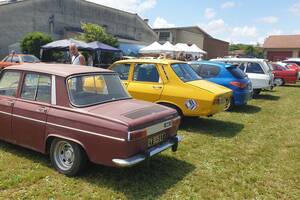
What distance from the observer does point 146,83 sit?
25.0ft

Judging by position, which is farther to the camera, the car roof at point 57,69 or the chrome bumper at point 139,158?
the car roof at point 57,69

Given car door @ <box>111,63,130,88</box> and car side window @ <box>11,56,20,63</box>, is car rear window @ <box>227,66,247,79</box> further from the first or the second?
car side window @ <box>11,56,20,63</box>

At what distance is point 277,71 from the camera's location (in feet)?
67.9

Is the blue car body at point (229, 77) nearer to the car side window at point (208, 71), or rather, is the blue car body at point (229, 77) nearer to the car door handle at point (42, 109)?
the car side window at point (208, 71)

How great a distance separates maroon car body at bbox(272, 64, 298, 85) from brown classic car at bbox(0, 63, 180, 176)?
17.5 m

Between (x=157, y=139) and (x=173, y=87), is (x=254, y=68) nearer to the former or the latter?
(x=173, y=87)

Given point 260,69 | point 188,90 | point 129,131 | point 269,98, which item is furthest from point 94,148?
point 269,98

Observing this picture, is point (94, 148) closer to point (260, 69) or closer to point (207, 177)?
point (207, 177)

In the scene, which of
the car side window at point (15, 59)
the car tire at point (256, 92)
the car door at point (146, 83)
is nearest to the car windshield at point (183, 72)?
the car door at point (146, 83)

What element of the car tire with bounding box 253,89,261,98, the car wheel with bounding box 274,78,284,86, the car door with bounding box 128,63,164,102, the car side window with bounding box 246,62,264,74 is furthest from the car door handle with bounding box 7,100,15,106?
the car wheel with bounding box 274,78,284,86

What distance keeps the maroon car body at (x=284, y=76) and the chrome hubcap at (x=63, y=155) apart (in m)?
18.6

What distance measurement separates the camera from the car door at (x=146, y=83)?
24.5ft

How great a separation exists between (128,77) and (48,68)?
10.1 feet

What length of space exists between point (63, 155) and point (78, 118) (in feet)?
2.43
